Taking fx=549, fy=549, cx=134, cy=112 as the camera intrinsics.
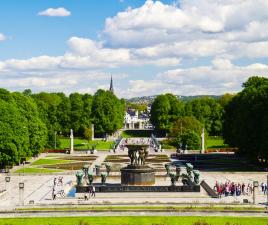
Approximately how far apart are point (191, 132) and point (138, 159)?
2059 inches

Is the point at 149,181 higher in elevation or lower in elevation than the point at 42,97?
lower

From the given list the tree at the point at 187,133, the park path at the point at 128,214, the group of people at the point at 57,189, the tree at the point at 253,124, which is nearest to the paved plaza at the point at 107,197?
the group of people at the point at 57,189

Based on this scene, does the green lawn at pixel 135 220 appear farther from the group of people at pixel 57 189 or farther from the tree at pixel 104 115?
the tree at pixel 104 115

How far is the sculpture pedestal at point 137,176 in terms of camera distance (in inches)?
1959

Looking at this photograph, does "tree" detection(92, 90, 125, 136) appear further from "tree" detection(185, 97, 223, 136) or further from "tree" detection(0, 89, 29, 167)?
"tree" detection(0, 89, 29, 167)

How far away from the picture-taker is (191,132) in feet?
335

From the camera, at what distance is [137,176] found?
163 feet

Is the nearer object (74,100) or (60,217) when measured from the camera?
(60,217)

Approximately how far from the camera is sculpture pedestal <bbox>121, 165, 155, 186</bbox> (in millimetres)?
49750

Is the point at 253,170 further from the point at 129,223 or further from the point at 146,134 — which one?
the point at 146,134

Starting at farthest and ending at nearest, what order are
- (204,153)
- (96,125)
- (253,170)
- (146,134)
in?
(146,134)
(96,125)
(204,153)
(253,170)

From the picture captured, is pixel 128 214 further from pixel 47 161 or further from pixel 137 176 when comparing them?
pixel 47 161

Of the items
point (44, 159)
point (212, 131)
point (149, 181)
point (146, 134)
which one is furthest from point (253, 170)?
point (146, 134)

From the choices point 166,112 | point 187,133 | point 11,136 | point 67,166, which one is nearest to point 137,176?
point 11,136
